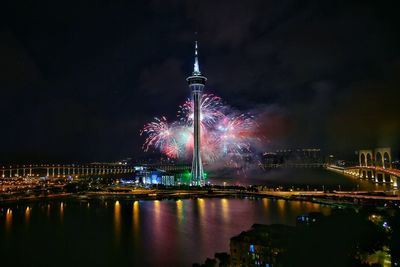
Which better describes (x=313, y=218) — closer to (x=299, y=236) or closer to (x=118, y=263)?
(x=299, y=236)

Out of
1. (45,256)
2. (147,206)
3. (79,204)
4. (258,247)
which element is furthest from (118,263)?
(79,204)

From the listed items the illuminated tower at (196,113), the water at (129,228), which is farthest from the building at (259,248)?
the illuminated tower at (196,113)

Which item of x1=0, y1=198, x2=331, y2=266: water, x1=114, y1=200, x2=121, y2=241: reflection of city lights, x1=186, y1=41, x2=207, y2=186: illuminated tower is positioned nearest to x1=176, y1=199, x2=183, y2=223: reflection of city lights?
x1=0, y1=198, x2=331, y2=266: water

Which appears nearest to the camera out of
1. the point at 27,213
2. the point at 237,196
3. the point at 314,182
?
the point at 27,213

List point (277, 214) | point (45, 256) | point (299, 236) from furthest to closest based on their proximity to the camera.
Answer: point (277, 214) < point (45, 256) < point (299, 236)

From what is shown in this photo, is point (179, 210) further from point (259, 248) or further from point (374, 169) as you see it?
point (374, 169)

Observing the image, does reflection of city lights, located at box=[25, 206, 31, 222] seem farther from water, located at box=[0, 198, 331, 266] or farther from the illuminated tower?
the illuminated tower

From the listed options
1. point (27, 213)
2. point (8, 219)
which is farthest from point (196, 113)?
point (8, 219)
